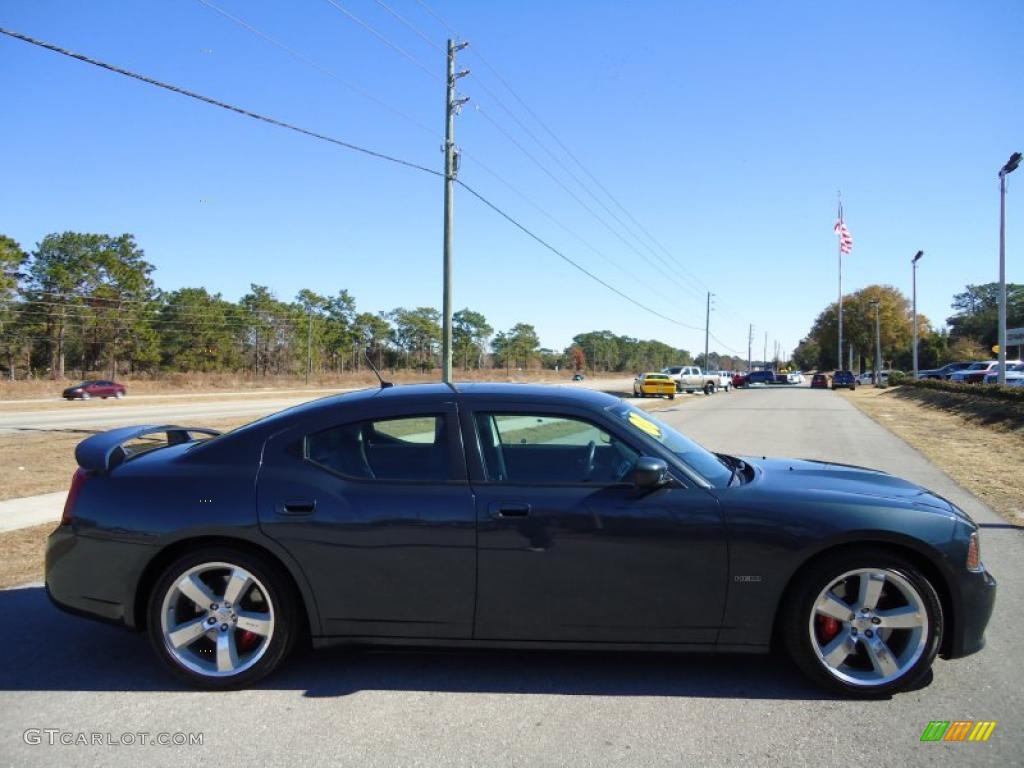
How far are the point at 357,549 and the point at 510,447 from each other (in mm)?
988

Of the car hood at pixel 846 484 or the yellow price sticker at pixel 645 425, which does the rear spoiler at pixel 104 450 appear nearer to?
the yellow price sticker at pixel 645 425

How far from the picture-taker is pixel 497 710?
3287 mm

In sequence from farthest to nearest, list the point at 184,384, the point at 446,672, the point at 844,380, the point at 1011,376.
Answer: the point at 184,384 < the point at 844,380 < the point at 1011,376 < the point at 446,672

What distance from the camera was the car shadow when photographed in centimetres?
352

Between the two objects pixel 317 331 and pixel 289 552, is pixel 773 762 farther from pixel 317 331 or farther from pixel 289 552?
pixel 317 331

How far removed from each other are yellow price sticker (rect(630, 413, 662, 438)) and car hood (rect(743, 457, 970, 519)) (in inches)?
23.4

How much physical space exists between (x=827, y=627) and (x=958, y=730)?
0.64 m

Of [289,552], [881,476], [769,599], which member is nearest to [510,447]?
[289,552]

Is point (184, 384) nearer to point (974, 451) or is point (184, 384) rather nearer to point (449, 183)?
point (449, 183)

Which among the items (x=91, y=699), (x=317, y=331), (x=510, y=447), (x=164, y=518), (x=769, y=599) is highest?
(x=317, y=331)

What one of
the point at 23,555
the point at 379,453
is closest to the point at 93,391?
the point at 23,555

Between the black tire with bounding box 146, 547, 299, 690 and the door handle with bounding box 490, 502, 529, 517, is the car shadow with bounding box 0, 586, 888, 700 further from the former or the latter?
the door handle with bounding box 490, 502, 529, 517

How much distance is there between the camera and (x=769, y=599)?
11.2 feet

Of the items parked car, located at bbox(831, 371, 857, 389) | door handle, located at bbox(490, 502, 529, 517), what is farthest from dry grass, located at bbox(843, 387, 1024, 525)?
parked car, located at bbox(831, 371, 857, 389)
